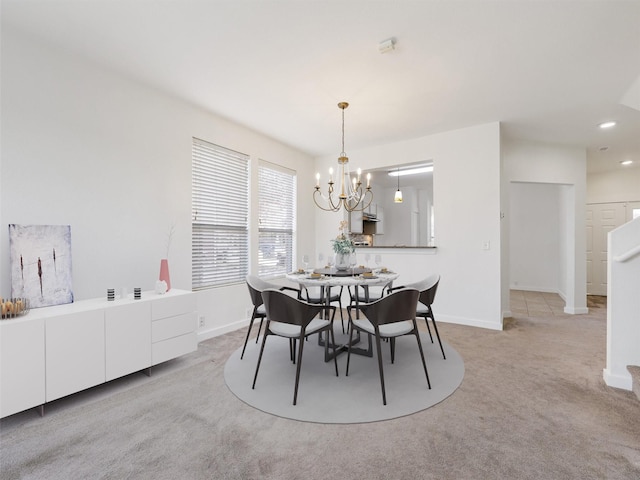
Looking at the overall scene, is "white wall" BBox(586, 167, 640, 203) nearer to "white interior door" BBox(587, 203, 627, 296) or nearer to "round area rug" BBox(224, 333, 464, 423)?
"white interior door" BBox(587, 203, 627, 296)

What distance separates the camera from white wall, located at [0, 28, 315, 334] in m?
2.32

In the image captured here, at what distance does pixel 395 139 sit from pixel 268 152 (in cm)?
199

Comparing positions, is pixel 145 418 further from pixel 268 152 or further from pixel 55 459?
pixel 268 152

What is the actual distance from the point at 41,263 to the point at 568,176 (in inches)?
275

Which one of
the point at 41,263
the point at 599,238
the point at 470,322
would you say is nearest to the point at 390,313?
the point at 470,322

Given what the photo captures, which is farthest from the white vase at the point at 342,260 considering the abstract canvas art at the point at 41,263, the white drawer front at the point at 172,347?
the abstract canvas art at the point at 41,263

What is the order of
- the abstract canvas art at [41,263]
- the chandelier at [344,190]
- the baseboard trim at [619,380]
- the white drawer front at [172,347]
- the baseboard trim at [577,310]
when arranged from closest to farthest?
the abstract canvas art at [41,263]
the baseboard trim at [619,380]
the white drawer front at [172,347]
the chandelier at [344,190]
the baseboard trim at [577,310]

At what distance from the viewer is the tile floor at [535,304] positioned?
516 centimetres

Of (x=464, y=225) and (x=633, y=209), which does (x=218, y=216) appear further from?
(x=633, y=209)

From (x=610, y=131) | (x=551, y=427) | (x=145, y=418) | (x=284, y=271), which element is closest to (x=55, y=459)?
(x=145, y=418)

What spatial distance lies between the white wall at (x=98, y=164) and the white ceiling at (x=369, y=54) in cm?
19

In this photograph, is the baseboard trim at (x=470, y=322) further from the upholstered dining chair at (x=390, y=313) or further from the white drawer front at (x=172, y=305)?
the white drawer front at (x=172, y=305)

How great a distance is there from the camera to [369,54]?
8.35ft

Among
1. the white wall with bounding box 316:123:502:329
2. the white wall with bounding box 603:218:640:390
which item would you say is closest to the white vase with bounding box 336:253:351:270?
the white wall with bounding box 316:123:502:329
